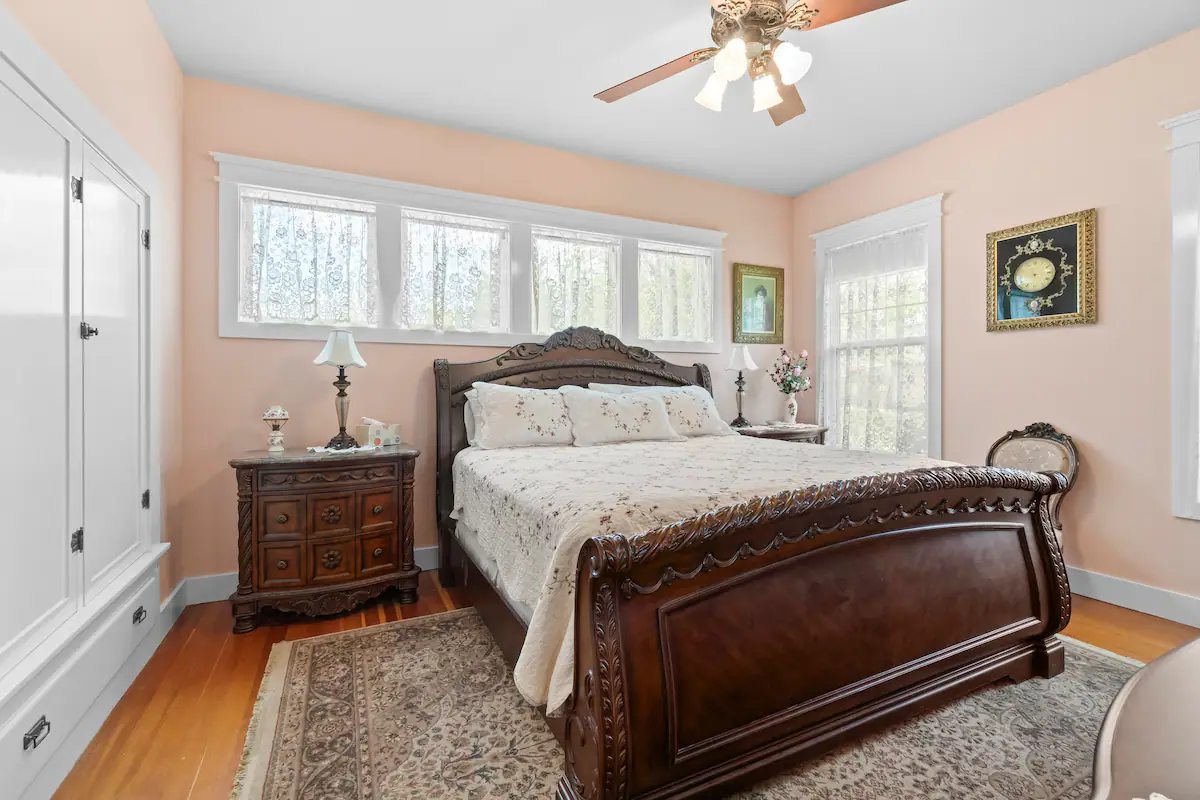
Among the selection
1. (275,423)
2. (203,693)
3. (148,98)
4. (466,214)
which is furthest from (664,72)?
(203,693)

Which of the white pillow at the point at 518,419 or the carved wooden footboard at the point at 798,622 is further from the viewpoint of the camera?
the white pillow at the point at 518,419

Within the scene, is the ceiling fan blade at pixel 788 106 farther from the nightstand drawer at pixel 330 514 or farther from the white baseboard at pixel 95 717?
the white baseboard at pixel 95 717

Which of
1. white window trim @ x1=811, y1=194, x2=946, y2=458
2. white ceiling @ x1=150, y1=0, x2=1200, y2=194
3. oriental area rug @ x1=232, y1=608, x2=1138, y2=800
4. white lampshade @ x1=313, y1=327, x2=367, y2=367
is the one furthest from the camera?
white window trim @ x1=811, y1=194, x2=946, y2=458

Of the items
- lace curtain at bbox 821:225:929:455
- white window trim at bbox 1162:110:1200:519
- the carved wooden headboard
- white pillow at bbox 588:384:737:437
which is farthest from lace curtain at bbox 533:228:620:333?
white window trim at bbox 1162:110:1200:519

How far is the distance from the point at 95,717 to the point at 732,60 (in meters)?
3.18

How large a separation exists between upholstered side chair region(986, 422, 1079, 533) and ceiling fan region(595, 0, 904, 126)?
239 centimetres

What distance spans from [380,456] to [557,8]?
2269mm

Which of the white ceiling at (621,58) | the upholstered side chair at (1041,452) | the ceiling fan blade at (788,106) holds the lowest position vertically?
the upholstered side chair at (1041,452)

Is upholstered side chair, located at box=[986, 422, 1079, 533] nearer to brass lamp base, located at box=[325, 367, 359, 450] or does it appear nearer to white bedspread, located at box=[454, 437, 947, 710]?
white bedspread, located at box=[454, 437, 947, 710]

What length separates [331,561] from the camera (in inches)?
103

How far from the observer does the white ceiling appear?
2377 mm

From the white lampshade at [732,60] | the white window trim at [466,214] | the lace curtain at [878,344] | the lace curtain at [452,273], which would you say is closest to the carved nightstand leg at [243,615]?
the white window trim at [466,214]

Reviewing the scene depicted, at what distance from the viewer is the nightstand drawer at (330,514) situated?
8.51 ft

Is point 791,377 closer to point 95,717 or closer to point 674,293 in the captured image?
point 674,293
